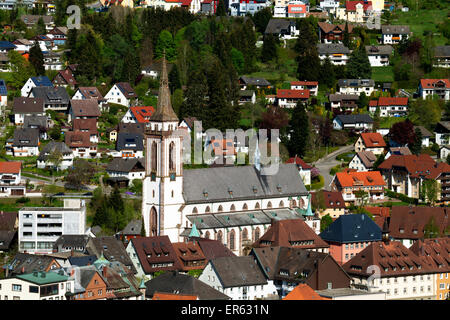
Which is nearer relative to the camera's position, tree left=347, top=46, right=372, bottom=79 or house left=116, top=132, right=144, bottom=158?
house left=116, top=132, right=144, bottom=158

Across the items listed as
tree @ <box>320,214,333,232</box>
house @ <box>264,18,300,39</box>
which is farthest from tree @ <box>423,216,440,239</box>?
house @ <box>264,18,300,39</box>

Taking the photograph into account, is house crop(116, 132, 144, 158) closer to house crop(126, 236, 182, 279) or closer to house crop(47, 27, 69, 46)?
house crop(126, 236, 182, 279)

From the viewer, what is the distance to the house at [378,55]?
123 metres

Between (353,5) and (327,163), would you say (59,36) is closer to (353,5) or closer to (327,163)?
(353,5)

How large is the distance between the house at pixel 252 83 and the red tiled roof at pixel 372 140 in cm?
1679

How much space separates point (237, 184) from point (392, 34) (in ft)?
214

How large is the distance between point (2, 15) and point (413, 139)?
204ft

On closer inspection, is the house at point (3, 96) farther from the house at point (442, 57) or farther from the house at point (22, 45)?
the house at point (442, 57)

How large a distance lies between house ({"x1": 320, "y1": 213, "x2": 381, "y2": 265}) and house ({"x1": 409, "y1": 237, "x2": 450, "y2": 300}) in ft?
15.4

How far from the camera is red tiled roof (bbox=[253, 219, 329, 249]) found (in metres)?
66.1

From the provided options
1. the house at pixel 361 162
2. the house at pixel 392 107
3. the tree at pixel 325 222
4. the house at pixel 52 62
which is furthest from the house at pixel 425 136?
the house at pixel 52 62

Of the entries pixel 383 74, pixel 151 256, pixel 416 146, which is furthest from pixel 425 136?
pixel 151 256

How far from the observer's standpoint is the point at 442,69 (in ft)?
395
